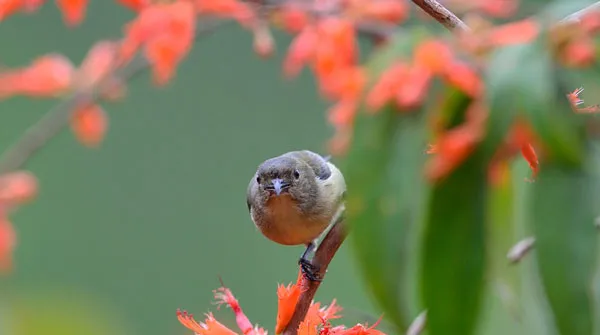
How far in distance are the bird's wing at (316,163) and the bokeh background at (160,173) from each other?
2812 mm

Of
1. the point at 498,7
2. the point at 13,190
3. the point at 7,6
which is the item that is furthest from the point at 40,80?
the point at 498,7

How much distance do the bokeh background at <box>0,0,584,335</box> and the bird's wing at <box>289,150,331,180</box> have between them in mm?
2812

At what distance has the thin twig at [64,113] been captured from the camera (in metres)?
2.33

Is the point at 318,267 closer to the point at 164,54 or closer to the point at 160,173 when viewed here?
the point at 164,54

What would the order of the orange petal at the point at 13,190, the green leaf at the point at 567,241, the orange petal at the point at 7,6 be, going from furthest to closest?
the orange petal at the point at 13,190
the orange petal at the point at 7,6
the green leaf at the point at 567,241

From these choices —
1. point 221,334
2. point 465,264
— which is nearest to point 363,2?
point 221,334

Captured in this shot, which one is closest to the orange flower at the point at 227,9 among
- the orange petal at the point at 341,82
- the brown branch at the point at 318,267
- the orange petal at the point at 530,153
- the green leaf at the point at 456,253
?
the orange petal at the point at 341,82

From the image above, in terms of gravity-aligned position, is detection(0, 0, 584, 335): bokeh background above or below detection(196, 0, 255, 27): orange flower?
below

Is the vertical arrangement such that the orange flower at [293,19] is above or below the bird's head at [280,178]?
above

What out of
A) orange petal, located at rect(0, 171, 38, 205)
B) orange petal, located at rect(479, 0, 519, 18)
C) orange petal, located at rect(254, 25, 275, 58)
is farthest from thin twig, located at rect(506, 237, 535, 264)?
orange petal, located at rect(0, 171, 38, 205)

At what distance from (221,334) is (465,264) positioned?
67 centimetres

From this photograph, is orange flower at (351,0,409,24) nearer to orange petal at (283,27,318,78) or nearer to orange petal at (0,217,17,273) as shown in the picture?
orange petal at (283,27,318,78)

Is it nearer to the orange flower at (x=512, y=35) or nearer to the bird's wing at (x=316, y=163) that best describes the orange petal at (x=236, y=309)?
the orange flower at (x=512, y=35)

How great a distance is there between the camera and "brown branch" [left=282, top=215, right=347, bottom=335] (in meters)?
1.14
